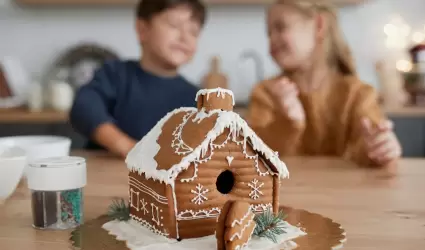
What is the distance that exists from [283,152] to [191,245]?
948 millimetres

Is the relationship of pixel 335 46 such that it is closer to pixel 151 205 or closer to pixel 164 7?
pixel 164 7

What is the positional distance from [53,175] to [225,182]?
0.25 metres

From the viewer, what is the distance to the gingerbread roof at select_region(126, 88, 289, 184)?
2.22ft

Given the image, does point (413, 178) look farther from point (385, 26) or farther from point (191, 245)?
point (385, 26)

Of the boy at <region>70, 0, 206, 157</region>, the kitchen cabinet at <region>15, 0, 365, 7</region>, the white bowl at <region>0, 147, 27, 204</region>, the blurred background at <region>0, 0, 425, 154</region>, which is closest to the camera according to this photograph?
the white bowl at <region>0, 147, 27, 204</region>

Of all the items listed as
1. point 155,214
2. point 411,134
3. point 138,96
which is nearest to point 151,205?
point 155,214

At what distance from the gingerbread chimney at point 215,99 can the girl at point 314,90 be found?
0.78 metres

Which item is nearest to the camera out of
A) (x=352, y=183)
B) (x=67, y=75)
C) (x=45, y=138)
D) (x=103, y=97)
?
(x=352, y=183)

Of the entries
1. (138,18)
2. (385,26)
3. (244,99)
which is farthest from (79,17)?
(385,26)

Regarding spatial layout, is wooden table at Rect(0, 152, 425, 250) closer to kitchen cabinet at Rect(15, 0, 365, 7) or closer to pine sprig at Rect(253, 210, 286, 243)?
pine sprig at Rect(253, 210, 286, 243)

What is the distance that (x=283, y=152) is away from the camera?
158cm

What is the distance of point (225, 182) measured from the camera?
763 mm

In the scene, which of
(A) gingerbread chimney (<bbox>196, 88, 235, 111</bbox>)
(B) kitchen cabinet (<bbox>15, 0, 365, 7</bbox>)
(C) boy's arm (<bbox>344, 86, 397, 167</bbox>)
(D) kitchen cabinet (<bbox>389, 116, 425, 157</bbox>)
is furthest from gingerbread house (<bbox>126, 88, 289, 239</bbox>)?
(B) kitchen cabinet (<bbox>15, 0, 365, 7</bbox>)

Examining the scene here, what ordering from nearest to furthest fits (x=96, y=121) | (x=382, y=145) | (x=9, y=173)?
(x=9, y=173), (x=382, y=145), (x=96, y=121)
